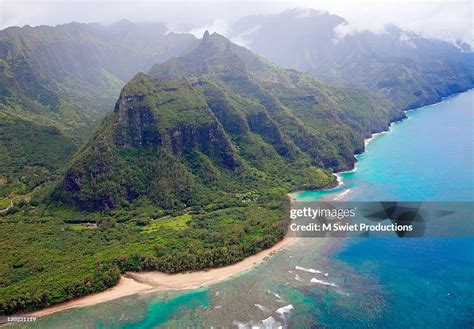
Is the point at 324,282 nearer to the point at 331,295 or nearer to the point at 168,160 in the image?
the point at 331,295

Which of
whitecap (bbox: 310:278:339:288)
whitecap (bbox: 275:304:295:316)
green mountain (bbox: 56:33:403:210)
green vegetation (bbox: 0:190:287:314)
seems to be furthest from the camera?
green mountain (bbox: 56:33:403:210)

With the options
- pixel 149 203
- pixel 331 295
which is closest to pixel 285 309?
pixel 331 295

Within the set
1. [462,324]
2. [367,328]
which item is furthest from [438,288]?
[367,328]

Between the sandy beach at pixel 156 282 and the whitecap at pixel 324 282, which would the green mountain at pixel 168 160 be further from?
the whitecap at pixel 324 282

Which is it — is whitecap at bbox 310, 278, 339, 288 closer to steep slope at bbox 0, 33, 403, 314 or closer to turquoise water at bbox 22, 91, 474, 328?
turquoise water at bbox 22, 91, 474, 328

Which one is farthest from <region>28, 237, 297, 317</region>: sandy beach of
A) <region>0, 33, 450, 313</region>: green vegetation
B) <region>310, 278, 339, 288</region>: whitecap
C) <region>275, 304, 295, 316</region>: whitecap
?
<region>275, 304, 295, 316</region>: whitecap

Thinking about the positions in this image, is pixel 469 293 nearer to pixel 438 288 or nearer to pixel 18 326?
pixel 438 288

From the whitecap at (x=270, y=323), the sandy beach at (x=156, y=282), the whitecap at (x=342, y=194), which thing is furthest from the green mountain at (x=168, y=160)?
the whitecap at (x=270, y=323)

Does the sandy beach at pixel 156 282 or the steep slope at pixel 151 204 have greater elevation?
the steep slope at pixel 151 204
